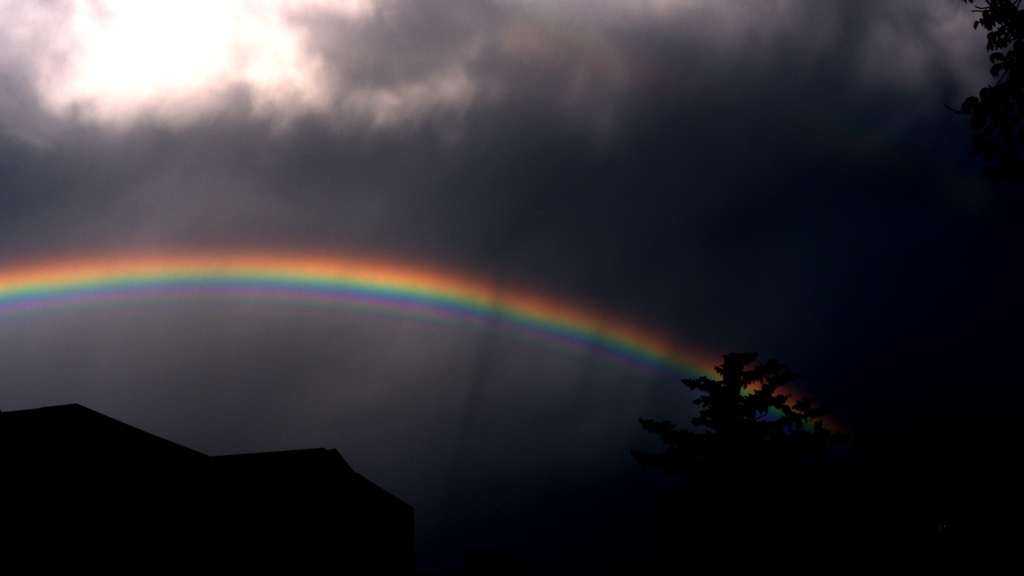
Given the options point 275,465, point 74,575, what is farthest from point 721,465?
point 74,575

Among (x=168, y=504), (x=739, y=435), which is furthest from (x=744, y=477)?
(x=168, y=504)

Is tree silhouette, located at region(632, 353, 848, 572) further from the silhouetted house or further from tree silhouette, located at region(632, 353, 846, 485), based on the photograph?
the silhouetted house

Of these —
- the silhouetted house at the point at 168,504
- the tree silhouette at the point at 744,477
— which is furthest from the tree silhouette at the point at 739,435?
the silhouetted house at the point at 168,504

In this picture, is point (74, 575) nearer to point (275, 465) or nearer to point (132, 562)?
point (132, 562)

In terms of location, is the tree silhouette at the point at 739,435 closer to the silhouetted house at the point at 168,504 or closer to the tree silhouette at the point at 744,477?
the tree silhouette at the point at 744,477

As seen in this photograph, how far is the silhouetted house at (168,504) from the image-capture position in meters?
18.5

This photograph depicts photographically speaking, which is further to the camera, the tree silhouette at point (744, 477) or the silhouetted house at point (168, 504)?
the tree silhouette at point (744, 477)

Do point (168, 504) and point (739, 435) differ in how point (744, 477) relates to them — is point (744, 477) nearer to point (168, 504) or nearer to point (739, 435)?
point (739, 435)

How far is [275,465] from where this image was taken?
90.8 feet

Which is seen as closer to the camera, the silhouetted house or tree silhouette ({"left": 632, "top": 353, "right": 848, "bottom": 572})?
the silhouetted house

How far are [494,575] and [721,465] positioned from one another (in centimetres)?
2718

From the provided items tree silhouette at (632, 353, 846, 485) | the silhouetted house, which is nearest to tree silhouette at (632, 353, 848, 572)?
tree silhouette at (632, 353, 846, 485)

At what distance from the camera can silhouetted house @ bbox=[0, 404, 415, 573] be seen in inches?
730

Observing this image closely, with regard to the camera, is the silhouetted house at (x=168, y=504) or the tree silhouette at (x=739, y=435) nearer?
the silhouetted house at (x=168, y=504)
